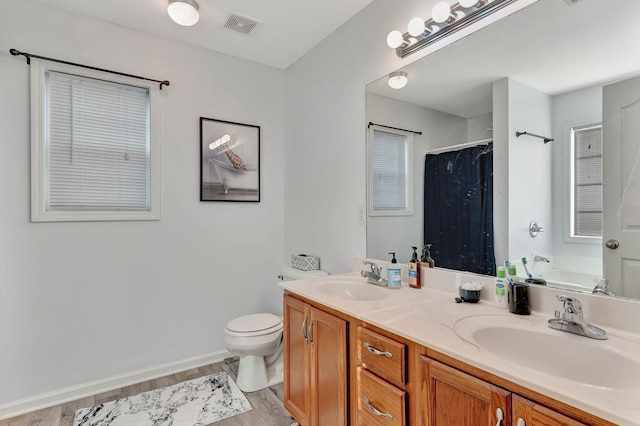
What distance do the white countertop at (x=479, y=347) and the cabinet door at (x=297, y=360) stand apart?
12cm

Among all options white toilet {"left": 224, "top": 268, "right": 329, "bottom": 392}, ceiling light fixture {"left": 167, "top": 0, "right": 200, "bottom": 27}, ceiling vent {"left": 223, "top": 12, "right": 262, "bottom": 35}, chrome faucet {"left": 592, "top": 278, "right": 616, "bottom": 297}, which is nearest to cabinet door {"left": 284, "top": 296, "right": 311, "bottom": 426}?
white toilet {"left": 224, "top": 268, "right": 329, "bottom": 392}

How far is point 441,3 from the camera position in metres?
1.57

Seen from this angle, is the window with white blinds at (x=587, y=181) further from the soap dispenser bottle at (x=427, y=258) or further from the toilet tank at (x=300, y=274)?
the toilet tank at (x=300, y=274)

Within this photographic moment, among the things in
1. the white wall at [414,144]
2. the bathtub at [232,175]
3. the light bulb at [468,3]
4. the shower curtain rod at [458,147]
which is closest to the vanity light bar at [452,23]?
the light bulb at [468,3]

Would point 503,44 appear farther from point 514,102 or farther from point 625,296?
point 625,296

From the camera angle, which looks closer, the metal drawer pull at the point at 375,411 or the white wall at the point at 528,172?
the metal drawer pull at the point at 375,411

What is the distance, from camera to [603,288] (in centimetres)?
117

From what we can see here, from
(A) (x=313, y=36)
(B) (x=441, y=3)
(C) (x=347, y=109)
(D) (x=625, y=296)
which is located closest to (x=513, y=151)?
(D) (x=625, y=296)

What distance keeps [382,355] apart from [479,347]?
1.22 feet

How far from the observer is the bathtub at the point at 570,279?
3.95 ft

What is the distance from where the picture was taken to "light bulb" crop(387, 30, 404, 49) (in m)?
1.80

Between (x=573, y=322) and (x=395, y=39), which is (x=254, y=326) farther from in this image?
(x=395, y=39)

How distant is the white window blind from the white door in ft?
8.86

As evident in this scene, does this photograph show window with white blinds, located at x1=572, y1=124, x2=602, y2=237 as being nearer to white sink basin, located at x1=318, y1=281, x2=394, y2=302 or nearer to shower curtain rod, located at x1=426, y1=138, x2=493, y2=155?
shower curtain rod, located at x1=426, y1=138, x2=493, y2=155
